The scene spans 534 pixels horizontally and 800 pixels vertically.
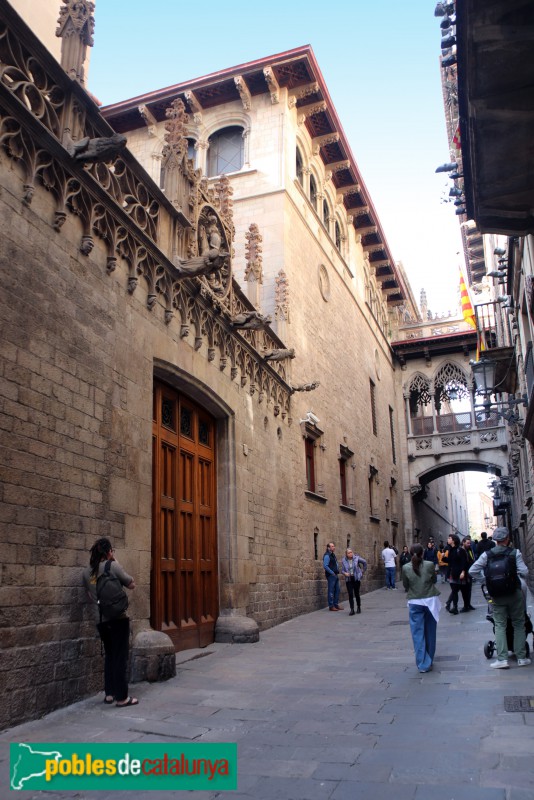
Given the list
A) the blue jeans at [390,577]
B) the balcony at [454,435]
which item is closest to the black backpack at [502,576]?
the blue jeans at [390,577]

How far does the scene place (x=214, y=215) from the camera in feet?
35.0

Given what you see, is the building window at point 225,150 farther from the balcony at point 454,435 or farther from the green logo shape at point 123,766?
the balcony at point 454,435

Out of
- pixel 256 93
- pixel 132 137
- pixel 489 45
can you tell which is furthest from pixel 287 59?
pixel 489 45

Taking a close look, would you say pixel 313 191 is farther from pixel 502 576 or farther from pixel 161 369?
pixel 502 576

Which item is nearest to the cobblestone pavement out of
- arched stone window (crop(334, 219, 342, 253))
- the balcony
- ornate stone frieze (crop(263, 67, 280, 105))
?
ornate stone frieze (crop(263, 67, 280, 105))

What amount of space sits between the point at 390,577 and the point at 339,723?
54.1 feet

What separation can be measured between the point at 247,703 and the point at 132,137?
659 inches

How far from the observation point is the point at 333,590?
14750 millimetres

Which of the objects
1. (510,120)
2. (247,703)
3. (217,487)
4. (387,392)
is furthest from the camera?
(387,392)

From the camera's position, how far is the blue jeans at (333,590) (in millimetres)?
14686

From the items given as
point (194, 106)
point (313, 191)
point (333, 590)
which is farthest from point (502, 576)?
point (194, 106)

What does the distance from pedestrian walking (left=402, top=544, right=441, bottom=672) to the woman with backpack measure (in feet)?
10.00

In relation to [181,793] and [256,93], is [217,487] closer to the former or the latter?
[181,793]

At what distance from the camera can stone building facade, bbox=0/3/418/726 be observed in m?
5.59
